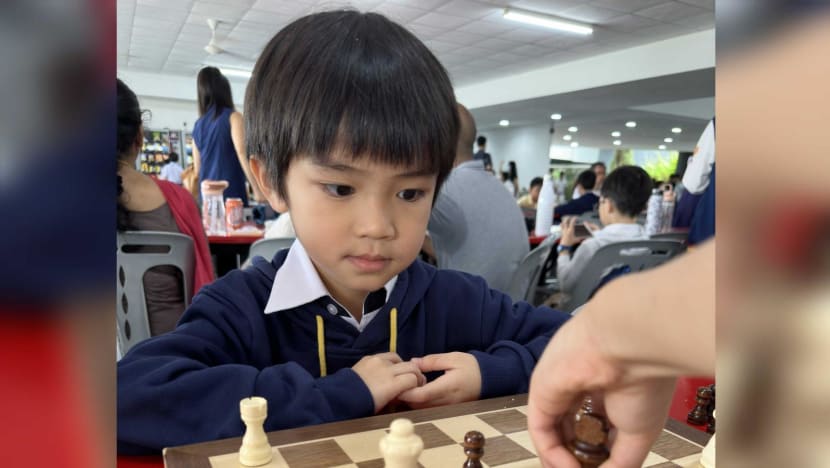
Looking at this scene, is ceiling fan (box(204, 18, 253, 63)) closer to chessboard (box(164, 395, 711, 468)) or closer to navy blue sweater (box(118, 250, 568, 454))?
navy blue sweater (box(118, 250, 568, 454))

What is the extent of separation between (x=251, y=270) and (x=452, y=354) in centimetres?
34

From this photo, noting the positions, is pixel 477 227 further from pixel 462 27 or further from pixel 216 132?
pixel 462 27

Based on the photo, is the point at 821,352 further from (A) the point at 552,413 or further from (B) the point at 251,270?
(B) the point at 251,270

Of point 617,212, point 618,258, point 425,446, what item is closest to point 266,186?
point 425,446

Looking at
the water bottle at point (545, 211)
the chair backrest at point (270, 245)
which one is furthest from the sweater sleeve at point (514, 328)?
the water bottle at point (545, 211)

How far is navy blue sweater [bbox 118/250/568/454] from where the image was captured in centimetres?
62

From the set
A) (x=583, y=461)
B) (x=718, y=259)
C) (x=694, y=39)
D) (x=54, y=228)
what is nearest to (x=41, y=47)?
(x=54, y=228)

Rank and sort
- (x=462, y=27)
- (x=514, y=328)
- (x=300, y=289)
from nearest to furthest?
(x=300, y=289) → (x=514, y=328) → (x=462, y=27)

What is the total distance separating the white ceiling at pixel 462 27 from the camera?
5.38m

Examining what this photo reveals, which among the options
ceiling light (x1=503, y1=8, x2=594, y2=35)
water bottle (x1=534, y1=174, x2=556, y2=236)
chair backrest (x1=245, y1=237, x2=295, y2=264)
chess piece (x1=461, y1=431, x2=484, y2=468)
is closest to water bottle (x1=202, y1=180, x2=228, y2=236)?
chair backrest (x1=245, y1=237, x2=295, y2=264)

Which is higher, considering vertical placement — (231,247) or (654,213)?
(654,213)

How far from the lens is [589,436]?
33cm

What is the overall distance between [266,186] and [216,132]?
2.04 m

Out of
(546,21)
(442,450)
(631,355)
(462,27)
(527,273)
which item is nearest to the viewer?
(631,355)
